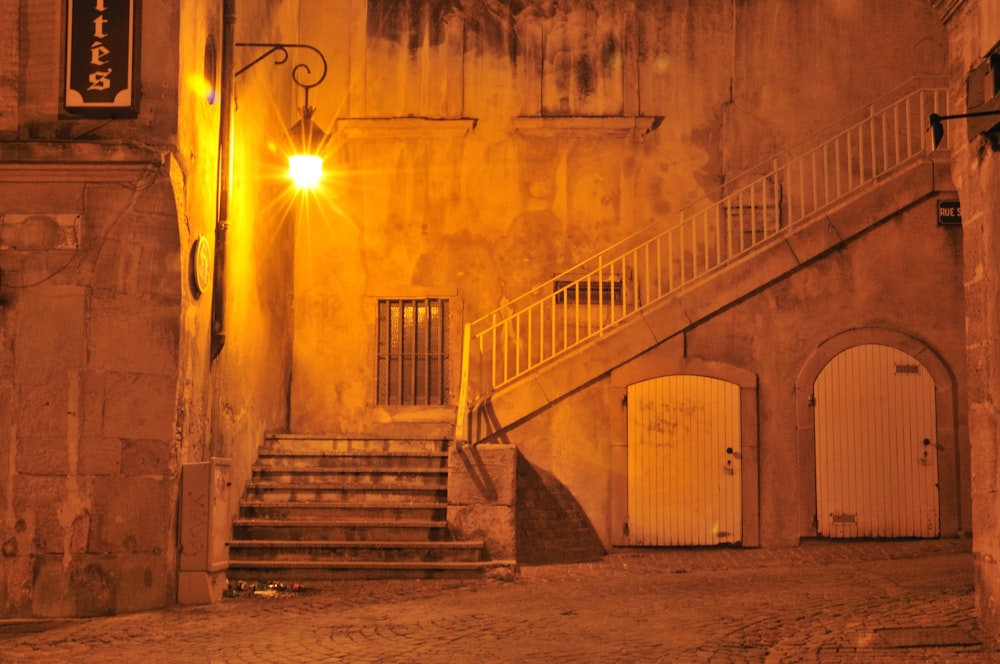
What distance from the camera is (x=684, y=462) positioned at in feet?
39.8

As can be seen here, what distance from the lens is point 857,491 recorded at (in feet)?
39.4

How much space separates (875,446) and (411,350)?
584cm

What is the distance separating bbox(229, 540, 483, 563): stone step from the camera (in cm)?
1049

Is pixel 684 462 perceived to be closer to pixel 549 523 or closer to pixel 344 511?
pixel 549 523

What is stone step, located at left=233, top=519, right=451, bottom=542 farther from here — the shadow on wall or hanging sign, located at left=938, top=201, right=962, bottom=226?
hanging sign, located at left=938, top=201, right=962, bottom=226

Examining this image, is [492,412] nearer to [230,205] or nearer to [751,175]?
[230,205]

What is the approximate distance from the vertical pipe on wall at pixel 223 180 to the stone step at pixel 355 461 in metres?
2.18

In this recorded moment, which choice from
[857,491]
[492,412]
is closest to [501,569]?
[492,412]

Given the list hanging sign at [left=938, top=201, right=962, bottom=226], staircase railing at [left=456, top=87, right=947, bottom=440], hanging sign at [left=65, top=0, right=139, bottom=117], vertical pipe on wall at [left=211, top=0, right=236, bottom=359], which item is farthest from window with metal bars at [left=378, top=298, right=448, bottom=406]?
→ hanging sign at [left=938, top=201, right=962, bottom=226]

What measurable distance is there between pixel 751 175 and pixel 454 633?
8.38 m

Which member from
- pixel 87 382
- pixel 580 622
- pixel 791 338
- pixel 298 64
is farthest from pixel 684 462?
pixel 87 382

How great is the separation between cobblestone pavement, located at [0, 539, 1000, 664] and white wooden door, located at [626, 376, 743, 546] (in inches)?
50.1

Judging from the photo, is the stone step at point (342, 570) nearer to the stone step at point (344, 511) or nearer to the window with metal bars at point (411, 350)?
the stone step at point (344, 511)

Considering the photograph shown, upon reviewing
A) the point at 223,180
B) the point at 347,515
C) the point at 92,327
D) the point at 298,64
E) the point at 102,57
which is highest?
the point at 298,64
